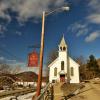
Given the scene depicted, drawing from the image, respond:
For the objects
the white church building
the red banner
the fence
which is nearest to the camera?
the fence

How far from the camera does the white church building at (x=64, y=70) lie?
5769 centimetres

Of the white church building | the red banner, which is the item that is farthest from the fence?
the white church building

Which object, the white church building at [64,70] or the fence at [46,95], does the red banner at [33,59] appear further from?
the white church building at [64,70]

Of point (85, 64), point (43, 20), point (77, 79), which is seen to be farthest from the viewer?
point (85, 64)

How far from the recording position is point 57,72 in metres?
58.7

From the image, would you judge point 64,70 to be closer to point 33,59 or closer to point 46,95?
point 46,95

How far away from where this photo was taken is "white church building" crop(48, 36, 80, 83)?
57688 millimetres

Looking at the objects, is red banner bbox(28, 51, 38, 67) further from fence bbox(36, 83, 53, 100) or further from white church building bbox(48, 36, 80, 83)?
white church building bbox(48, 36, 80, 83)

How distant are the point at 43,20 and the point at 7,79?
2503 inches

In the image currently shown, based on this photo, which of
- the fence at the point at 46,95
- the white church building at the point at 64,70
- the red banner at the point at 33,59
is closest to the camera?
the fence at the point at 46,95

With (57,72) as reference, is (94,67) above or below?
above

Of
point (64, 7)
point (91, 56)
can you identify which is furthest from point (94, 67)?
point (64, 7)

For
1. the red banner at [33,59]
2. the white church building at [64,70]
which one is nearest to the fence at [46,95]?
the red banner at [33,59]

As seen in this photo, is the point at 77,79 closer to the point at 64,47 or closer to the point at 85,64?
the point at 64,47
